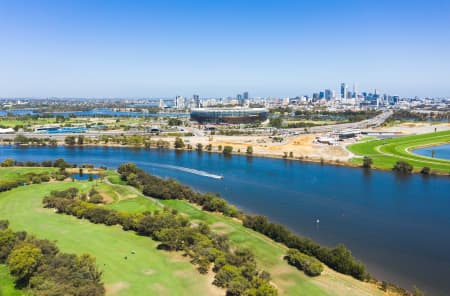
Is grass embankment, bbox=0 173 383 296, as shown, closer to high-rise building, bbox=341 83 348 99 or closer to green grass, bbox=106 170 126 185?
green grass, bbox=106 170 126 185

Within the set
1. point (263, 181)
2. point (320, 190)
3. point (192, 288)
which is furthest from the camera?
point (263, 181)

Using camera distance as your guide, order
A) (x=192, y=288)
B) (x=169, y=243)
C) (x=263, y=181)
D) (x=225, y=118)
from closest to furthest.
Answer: (x=192, y=288), (x=169, y=243), (x=263, y=181), (x=225, y=118)

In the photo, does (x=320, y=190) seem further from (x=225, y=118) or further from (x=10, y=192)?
(x=225, y=118)

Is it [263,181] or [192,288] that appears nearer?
[192,288]

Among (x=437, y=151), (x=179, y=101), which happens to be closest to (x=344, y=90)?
(x=179, y=101)

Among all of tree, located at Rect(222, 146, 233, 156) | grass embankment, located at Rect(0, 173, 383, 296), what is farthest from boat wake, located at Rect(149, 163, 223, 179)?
grass embankment, located at Rect(0, 173, 383, 296)

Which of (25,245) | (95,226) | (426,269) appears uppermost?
(25,245)

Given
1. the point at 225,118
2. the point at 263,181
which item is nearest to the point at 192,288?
the point at 263,181
